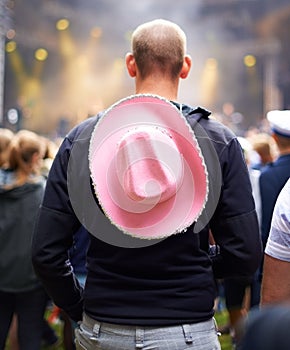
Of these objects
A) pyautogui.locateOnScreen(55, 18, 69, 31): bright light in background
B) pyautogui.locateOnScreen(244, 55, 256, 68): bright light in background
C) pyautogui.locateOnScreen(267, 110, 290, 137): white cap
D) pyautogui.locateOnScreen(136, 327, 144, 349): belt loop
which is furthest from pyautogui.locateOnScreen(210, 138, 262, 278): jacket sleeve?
pyautogui.locateOnScreen(55, 18, 69, 31): bright light in background

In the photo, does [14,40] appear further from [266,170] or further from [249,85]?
[266,170]

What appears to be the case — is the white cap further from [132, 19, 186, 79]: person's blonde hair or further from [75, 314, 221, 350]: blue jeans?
[75, 314, 221, 350]: blue jeans

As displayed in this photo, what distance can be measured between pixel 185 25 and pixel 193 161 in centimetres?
2549

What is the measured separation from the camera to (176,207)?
1609 millimetres

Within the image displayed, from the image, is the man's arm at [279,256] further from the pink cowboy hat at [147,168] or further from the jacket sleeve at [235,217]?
the pink cowboy hat at [147,168]

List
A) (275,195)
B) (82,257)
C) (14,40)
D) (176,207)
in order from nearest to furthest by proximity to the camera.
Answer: (176,207) → (82,257) → (275,195) → (14,40)

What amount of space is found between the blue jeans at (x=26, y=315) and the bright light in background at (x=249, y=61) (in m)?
23.4

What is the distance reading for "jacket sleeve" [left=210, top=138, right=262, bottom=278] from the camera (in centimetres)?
169

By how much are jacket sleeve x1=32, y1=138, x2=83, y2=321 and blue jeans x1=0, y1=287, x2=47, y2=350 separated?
1662mm

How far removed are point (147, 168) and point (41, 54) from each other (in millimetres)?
24113

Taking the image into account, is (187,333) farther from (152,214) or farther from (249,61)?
(249,61)

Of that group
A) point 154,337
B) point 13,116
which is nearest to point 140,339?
point 154,337

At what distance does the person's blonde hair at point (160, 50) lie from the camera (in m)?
1.78

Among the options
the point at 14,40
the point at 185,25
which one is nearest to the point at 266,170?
the point at 14,40
